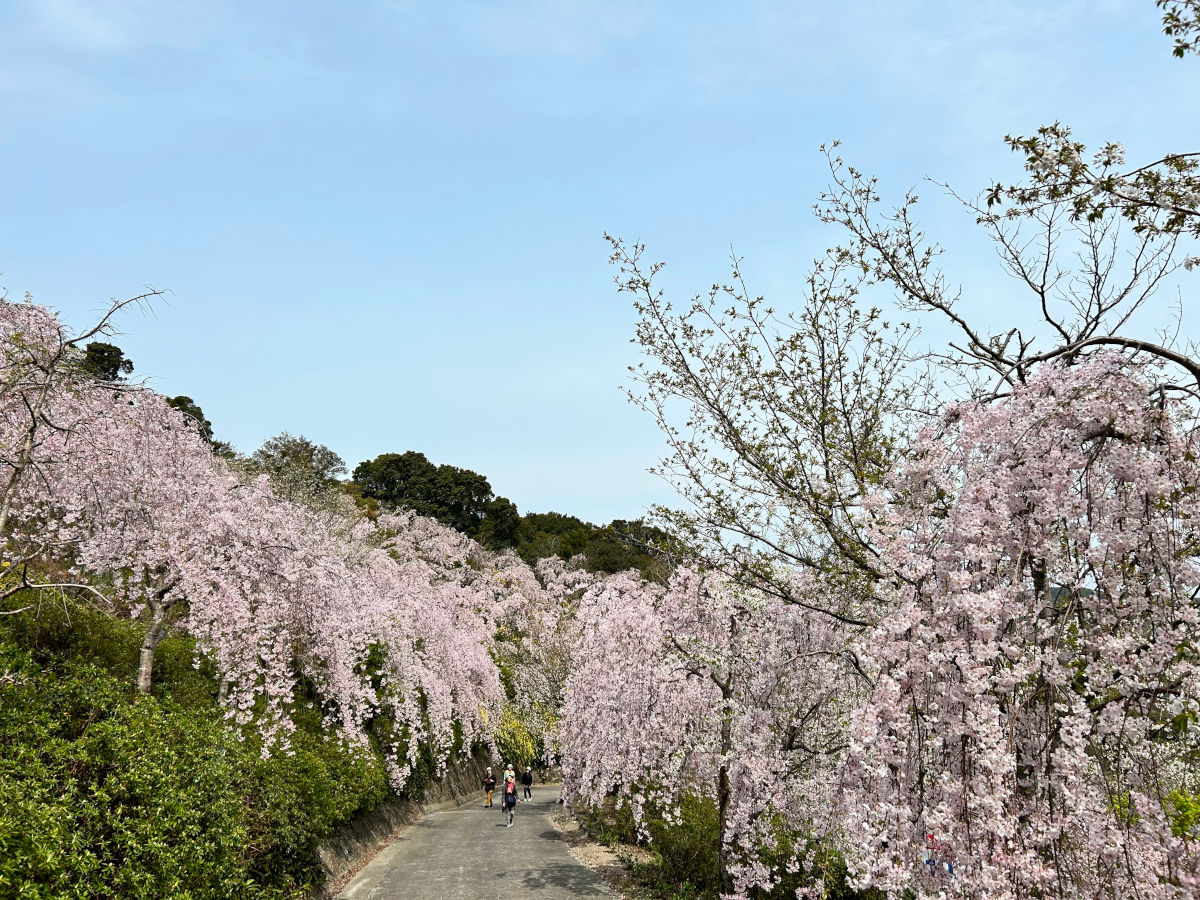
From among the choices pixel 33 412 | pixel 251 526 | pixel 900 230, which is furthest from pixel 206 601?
pixel 900 230

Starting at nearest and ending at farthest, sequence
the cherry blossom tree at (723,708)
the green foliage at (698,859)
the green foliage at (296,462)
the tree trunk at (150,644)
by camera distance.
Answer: the cherry blossom tree at (723,708) → the green foliage at (698,859) → the tree trunk at (150,644) → the green foliage at (296,462)

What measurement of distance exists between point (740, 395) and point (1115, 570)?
465 centimetres

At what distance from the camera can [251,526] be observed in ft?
42.4

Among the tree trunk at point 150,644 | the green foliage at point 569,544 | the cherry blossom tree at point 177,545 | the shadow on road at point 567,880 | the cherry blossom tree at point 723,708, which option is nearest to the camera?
the cherry blossom tree at point 723,708

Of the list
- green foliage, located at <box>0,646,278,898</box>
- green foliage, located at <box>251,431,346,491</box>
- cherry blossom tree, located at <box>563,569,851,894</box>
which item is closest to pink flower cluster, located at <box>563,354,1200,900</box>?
cherry blossom tree, located at <box>563,569,851,894</box>

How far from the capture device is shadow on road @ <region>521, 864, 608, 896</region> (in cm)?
1405

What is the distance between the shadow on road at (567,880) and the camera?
14.1 meters

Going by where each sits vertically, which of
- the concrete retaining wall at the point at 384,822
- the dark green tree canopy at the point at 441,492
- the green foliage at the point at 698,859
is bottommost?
the concrete retaining wall at the point at 384,822

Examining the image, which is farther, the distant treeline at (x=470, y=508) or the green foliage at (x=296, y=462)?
the distant treeline at (x=470, y=508)

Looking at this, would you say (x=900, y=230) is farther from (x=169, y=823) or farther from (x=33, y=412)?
(x=169, y=823)

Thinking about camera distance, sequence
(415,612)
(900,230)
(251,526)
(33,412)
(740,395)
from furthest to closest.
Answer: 1. (415,612)
2. (251,526)
3. (740,395)
4. (900,230)
5. (33,412)

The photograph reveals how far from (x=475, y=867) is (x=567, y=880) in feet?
7.13

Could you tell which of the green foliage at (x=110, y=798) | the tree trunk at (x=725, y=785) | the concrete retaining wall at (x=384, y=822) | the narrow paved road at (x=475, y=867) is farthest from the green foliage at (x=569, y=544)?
the green foliage at (x=110, y=798)

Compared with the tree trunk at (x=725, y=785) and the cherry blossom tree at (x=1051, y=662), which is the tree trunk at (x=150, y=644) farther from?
the cherry blossom tree at (x=1051, y=662)
